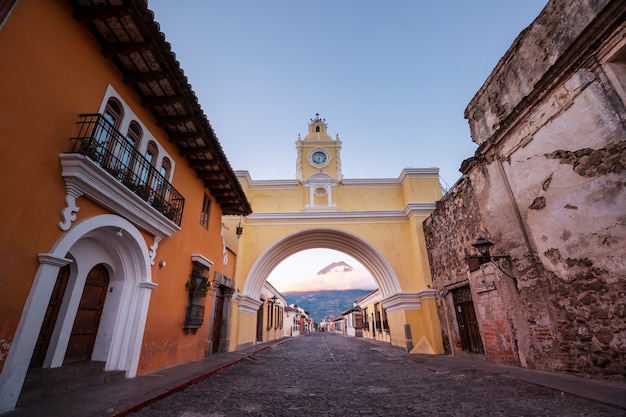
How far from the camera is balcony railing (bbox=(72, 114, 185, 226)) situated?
4.04 m

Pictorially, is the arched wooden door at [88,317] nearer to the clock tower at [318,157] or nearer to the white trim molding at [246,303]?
the white trim molding at [246,303]

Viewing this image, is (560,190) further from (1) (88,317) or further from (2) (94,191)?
(1) (88,317)

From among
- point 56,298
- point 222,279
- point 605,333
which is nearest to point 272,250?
point 222,279

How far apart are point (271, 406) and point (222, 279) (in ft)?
24.1

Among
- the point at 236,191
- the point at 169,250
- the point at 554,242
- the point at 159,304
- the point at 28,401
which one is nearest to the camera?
the point at 28,401

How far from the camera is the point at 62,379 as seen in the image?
399 cm

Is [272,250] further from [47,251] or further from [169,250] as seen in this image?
[47,251]

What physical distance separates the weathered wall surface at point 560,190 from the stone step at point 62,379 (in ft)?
25.1

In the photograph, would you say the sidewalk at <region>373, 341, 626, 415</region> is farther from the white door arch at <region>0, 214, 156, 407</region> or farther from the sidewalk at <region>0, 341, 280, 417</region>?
the white door arch at <region>0, 214, 156, 407</region>

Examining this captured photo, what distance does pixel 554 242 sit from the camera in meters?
4.97

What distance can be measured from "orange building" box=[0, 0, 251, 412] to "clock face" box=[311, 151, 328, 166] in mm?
9107

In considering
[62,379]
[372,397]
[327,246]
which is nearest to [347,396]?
A: [372,397]

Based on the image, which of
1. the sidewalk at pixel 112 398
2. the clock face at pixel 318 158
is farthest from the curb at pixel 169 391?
the clock face at pixel 318 158

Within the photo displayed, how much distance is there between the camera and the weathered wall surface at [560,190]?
4.05m
